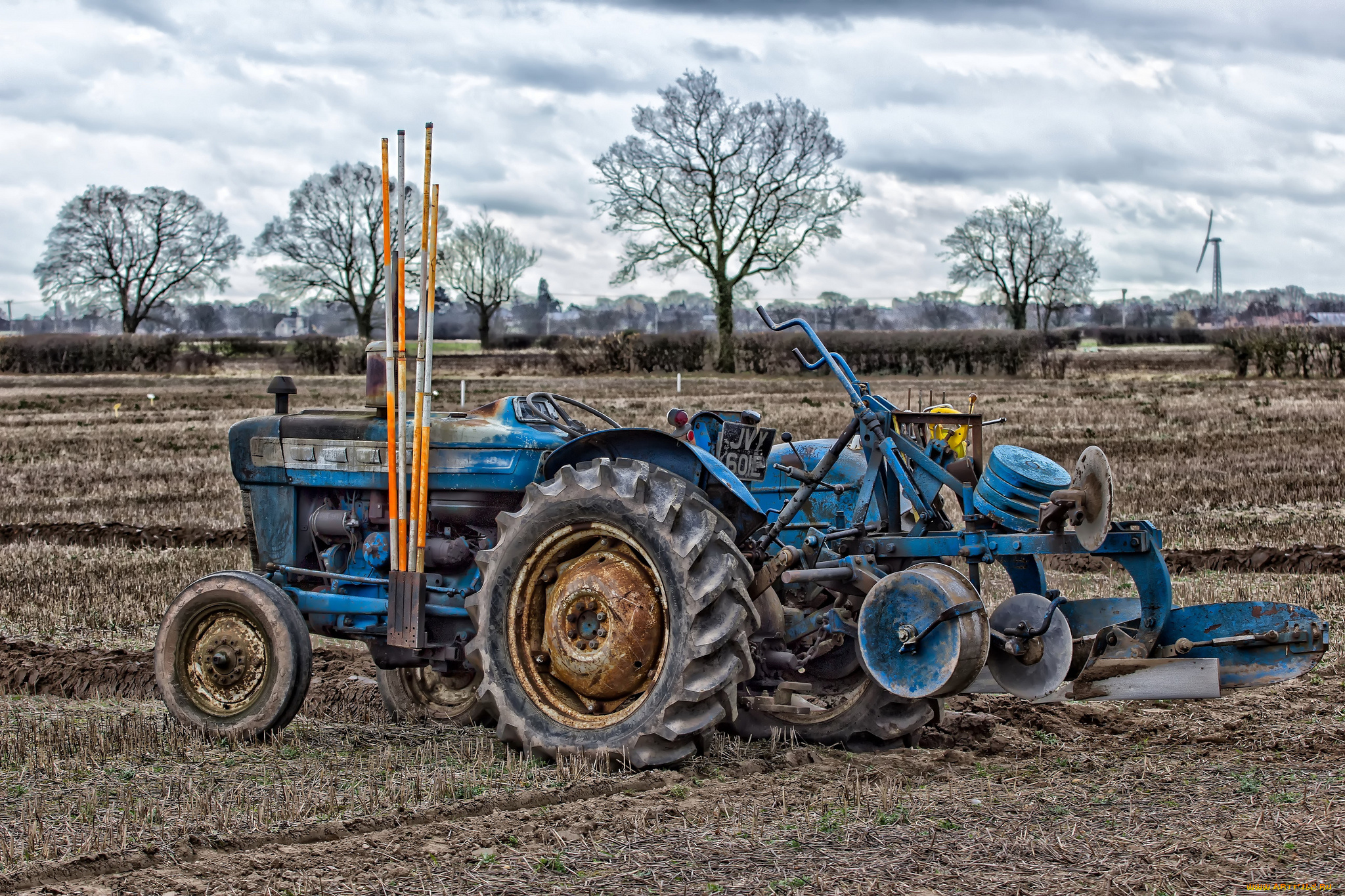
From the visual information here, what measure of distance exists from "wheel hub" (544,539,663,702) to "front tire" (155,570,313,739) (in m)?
1.30

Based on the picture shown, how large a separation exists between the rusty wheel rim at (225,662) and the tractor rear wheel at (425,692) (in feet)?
2.39

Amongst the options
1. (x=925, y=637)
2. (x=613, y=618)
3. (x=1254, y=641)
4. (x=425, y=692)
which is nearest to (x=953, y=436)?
(x=925, y=637)

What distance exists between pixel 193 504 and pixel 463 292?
200 ft

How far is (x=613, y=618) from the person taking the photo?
5.12 meters

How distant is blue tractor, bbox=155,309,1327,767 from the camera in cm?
505

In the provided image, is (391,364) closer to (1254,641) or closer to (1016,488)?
(1016,488)

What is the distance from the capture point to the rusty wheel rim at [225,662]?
595 cm

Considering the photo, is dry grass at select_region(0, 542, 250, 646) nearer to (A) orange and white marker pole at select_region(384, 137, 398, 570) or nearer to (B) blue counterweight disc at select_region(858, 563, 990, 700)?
(A) orange and white marker pole at select_region(384, 137, 398, 570)

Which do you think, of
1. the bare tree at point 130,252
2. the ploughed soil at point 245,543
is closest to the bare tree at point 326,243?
the bare tree at point 130,252

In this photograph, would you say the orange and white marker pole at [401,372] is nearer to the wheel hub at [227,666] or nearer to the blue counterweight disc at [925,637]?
the wheel hub at [227,666]

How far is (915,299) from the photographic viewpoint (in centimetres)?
8512

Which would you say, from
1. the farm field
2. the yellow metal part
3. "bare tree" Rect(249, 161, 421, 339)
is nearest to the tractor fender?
the farm field

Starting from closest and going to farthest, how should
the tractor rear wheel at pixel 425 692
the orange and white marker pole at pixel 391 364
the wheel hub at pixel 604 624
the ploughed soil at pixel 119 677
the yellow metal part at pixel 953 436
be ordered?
the wheel hub at pixel 604 624 → the orange and white marker pole at pixel 391 364 → the yellow metal part at pixel 953 436 → the tractor rear wheel at pixel 425 692 → the ploughed soil at pixel 119 677

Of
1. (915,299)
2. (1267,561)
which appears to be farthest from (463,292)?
(1267,561)
